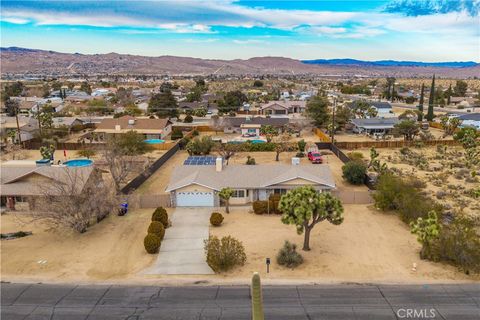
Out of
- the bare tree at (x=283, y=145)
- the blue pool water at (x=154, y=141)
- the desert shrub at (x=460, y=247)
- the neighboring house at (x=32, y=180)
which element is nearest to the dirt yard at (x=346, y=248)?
the desert shrub at (x=460, y=247)

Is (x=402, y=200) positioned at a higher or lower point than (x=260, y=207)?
higher

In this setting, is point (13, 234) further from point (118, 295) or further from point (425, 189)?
point (425, 189)

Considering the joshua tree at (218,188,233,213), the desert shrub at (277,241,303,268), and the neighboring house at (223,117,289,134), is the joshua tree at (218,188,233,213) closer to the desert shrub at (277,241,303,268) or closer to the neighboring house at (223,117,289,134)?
the desert shrub at (277,241,303,268)

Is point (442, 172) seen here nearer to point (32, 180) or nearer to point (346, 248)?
point (346, 248)

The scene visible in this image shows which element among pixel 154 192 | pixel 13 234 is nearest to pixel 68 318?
pixel 13 234

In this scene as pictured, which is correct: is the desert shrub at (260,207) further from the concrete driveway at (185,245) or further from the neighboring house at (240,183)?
the concrete driveway at (185,245)

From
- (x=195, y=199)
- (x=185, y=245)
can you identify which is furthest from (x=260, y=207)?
(x=185, y=245)
